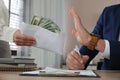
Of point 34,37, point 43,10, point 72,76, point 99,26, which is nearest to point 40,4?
point 43,10

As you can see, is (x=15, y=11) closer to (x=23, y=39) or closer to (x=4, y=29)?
(x=4, y=29)

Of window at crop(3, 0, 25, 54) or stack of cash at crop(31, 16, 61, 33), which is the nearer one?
stack of cash at crop(31, 16, 61, 33)

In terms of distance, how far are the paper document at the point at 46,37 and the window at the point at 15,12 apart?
2.53 meters

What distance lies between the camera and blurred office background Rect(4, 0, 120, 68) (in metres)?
4.17

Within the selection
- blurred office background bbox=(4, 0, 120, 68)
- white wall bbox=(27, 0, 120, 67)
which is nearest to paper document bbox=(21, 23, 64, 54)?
blurred office background bbox=(4, 0, 120, 68)

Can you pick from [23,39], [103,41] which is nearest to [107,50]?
[103,41]

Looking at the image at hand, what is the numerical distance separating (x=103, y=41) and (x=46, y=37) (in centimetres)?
33

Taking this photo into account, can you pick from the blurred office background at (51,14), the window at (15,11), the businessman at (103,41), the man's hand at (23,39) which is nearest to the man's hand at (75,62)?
the businessman at (103,41)

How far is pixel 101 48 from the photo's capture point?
1362mm

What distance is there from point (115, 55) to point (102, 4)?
3528 millimetres

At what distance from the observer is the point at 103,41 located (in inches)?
53.2

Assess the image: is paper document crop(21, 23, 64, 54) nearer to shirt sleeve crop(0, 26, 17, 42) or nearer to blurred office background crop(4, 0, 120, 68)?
shirt sleeve crop(0, 26, 17, 42)

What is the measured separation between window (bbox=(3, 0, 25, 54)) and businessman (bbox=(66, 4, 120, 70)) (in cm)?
238

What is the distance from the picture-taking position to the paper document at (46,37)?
142 cm
